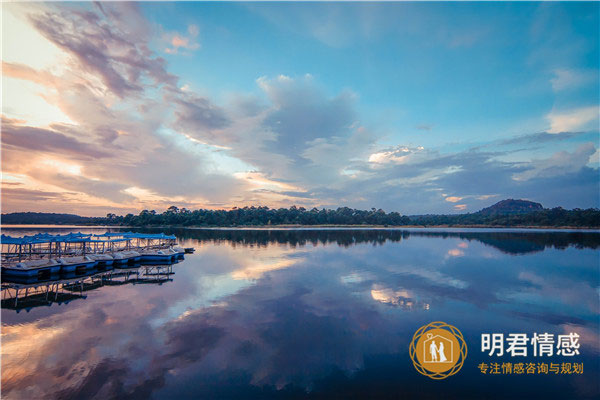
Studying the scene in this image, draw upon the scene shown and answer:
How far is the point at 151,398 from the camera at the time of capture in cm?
909

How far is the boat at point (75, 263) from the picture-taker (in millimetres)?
28366

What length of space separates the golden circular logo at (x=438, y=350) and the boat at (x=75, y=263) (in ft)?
114

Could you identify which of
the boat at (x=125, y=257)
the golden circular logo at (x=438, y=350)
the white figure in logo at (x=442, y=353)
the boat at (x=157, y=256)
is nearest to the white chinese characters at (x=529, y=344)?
the golden circular logo at (x=438, y=350)

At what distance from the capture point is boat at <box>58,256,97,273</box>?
28366 millimetres

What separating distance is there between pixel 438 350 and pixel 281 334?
7947mm

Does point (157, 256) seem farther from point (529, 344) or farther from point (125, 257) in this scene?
point (529, 344)

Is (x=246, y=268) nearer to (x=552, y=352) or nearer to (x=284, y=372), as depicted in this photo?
(x=284, y=372)

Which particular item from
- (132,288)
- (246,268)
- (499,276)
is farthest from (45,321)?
(499,276)

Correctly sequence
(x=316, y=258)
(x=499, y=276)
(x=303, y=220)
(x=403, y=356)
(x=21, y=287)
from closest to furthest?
(x=403, y=356), (x=21, y=287), (x=499, y=276), (x=316, y=258), (x=303, y=220)

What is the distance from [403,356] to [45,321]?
2102cm

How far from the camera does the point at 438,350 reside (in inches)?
502

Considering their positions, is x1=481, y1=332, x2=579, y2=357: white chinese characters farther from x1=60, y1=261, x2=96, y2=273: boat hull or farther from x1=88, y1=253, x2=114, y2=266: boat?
x1=88, y1=253, x2=114, y2=266: boat

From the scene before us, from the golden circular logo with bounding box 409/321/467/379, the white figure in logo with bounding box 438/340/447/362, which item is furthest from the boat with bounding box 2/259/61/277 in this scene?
the white figure in logo with bounding box 438/340/447/362

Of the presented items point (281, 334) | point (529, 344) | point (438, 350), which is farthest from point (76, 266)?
point (529, 344)
